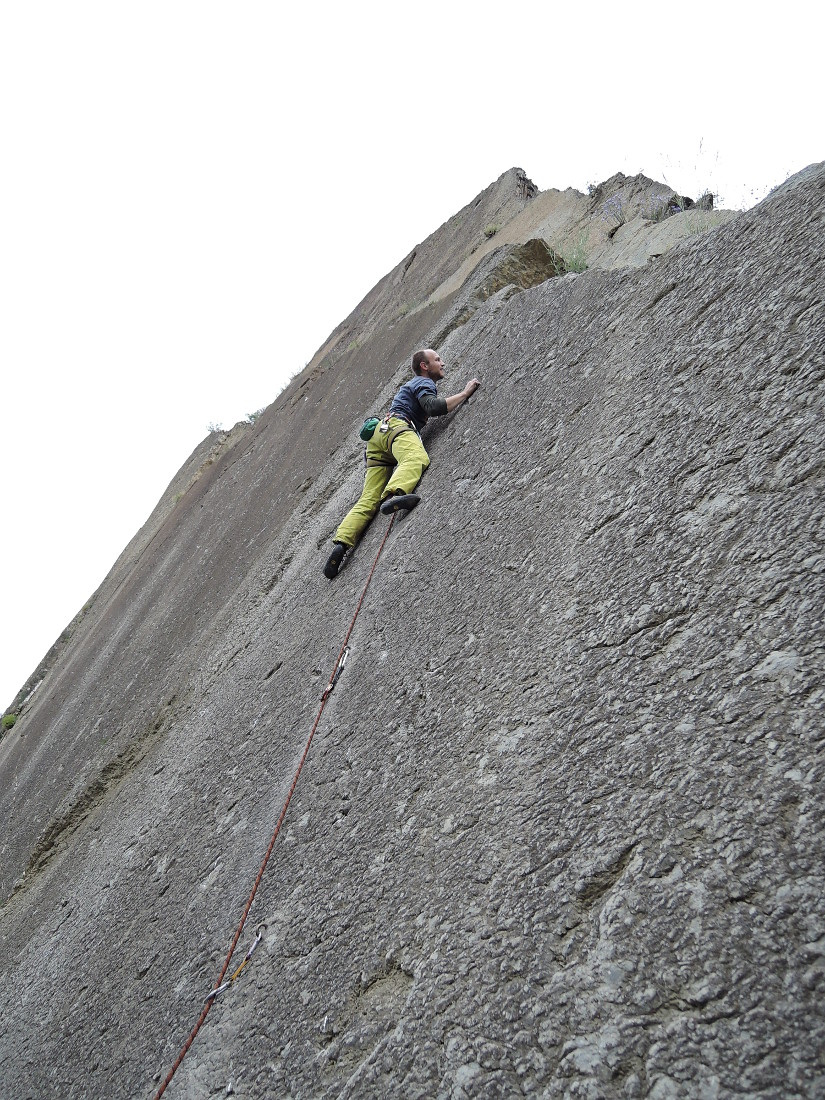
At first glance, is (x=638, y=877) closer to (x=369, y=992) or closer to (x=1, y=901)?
(x=369, y=992)

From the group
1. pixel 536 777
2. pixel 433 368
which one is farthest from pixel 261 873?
pixel 433 368

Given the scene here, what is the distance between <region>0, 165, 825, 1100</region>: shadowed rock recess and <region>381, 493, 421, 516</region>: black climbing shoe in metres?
0.07

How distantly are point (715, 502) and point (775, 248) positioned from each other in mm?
1052

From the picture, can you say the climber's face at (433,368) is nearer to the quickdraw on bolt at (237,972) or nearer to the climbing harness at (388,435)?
the climbing harness at (388,435)

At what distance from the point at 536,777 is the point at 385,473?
9.18 feet

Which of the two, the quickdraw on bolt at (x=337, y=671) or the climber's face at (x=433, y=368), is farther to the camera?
the climber's face at (x=433, y=368)

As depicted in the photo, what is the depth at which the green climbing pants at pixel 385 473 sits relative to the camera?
383 cm

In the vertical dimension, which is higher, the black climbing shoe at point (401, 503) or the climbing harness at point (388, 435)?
the climbing harness at point (388, 435)

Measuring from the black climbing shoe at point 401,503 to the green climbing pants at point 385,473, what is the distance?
0.23ft

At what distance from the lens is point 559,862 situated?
1.60 metres

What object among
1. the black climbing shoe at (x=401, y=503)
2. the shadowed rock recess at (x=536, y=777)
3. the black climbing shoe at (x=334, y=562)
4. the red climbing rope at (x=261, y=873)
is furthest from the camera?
the black climbing shoe at (x=334, y=562)

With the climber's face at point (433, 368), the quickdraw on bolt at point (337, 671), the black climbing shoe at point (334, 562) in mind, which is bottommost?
the quickdraw on bolt at point (337, 671)

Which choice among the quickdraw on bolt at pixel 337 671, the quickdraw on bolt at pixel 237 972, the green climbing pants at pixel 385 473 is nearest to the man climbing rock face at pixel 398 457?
the green climbing pants at pixel 385 473

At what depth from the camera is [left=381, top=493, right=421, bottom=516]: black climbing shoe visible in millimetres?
3695
